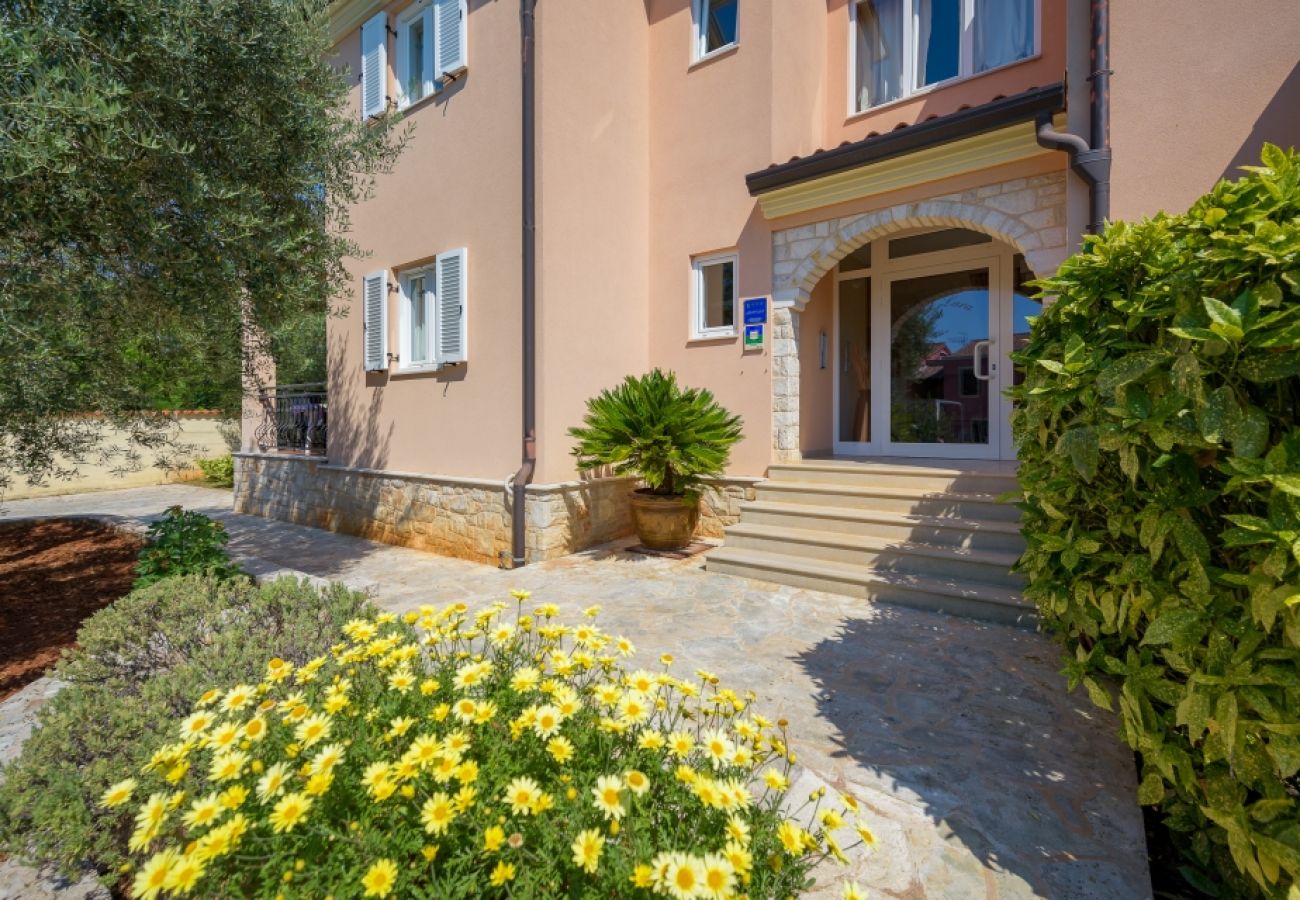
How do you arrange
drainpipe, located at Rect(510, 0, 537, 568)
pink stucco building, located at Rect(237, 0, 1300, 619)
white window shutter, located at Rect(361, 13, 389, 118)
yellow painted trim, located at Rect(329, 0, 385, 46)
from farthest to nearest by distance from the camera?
1. yellow painted trim, located at Rect(329, 0, 385, 46)
2. white window shutter, located at Rect(361, 13, 389, 118)
3. drainpipe, located at Rect(510, 0, 537, 568)
4. pink stucco building, located at Rect(237, 0, 1300, 619)

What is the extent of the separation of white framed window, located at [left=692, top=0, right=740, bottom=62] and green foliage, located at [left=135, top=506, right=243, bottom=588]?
744 cm

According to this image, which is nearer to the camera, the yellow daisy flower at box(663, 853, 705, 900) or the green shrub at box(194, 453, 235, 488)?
the yellow daisy flower at box(663, 853, 705, 900)

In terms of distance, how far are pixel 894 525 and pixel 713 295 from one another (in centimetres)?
363

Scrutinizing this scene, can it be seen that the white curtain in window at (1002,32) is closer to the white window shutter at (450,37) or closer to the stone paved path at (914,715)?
the white window shutter at (450,37)

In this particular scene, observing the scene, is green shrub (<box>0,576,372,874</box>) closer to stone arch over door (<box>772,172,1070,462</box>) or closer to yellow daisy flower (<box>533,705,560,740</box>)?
yellow daisy flower (<box>533,705,560,740</box>)

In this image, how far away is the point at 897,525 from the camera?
17.5 feet

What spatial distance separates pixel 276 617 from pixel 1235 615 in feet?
12.7

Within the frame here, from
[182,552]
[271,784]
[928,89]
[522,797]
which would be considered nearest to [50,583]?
[182,552]

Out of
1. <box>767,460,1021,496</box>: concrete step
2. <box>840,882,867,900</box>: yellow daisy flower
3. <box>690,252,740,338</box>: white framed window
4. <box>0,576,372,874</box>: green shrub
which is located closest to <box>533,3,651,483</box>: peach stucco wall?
<box>690,252,740,338</box>: white framed window

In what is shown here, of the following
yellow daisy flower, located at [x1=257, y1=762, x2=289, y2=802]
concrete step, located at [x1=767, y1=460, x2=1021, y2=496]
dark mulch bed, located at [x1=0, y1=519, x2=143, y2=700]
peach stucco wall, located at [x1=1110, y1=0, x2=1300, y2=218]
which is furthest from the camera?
concrete step, located at [x1=767, y1=460, x2=1021, y2=496]

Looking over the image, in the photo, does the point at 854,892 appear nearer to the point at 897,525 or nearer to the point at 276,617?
the point at 276,617

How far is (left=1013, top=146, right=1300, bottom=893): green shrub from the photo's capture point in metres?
1.53

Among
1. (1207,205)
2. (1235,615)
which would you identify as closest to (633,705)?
(1235,615)

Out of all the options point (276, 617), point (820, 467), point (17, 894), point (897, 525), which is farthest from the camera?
point (820, 467)
